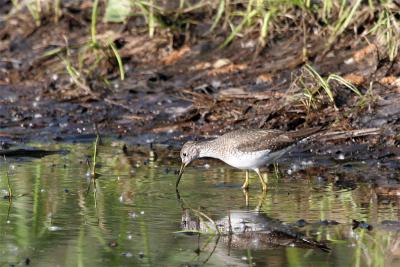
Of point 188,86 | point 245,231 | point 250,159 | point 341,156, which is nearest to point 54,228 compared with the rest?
point 245,231

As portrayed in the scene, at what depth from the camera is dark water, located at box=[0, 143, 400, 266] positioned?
294 inches

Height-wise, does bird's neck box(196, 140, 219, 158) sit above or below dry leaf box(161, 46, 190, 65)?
below

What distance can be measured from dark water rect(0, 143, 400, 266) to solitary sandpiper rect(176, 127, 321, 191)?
8.8 inches

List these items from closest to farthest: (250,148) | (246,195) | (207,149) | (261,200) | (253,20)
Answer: (261,200), (246,195), (250,148), (207,149), (253,20)

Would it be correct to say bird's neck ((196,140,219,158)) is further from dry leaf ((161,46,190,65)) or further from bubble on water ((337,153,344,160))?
dry leaf ((161,46,190,65))

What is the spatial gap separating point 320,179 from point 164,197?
1.70 metres

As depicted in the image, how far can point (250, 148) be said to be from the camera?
34.2 ft

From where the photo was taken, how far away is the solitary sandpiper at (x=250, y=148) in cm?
1045

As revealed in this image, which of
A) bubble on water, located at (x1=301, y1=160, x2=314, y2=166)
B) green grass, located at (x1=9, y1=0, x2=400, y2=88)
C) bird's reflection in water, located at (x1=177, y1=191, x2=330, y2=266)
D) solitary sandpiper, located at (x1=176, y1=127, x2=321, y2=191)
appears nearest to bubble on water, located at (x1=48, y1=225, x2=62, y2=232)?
bird's reflection in water, located at (x1=177, y1=191, x2=330, y2=266)

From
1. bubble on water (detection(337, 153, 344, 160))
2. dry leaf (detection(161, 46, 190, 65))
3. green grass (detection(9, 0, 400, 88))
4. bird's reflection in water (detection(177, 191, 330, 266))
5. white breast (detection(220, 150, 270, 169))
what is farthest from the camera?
dry leaf (detection(161, 46, 190, 65))

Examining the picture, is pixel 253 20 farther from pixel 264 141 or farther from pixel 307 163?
Answer: pixel 264 141

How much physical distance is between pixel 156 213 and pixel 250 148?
1698 millimetres

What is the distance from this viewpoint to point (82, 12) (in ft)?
55.3

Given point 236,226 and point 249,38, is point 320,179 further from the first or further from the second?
point 249,38
